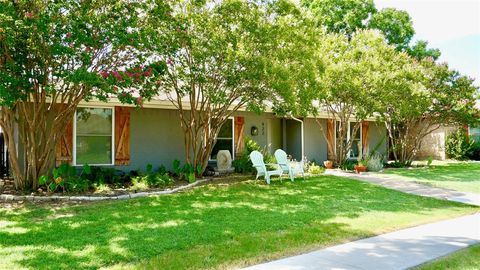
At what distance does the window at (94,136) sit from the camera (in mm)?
10609

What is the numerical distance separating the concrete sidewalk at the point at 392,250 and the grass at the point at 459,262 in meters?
0.10

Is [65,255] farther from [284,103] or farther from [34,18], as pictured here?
[284,103]

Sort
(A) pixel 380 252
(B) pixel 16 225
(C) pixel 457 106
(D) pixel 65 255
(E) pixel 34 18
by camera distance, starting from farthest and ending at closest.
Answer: (C) pixel 457 106
(E) pixel 34 18
(B) pixel 16 225
(A) pixel 380 252
(D) pixel 65 255

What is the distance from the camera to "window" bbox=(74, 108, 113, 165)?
34.8 ft

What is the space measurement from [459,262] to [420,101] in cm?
1060

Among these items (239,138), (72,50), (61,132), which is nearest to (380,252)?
(72,50)

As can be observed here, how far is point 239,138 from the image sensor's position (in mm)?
13680

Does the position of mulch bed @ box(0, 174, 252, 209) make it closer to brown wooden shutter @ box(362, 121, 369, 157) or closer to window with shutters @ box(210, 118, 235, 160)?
window with shutters @ box(210, 118, 235, 160)

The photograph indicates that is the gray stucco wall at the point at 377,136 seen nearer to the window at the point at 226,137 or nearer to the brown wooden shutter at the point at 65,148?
the window at the point at 226,137

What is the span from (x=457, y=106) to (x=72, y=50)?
50.2 ft

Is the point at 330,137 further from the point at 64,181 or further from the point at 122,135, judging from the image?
the point at 64,181

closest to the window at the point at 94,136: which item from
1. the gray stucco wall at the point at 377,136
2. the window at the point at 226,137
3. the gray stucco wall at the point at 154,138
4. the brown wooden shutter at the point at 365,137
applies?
the gray stucco wall at the point at 154,138

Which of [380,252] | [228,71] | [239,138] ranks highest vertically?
[228,71]

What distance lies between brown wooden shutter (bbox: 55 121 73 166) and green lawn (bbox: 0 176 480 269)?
3209 mm
